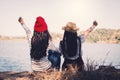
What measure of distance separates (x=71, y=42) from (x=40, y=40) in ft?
2.09

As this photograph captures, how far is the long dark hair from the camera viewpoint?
7.48 meters

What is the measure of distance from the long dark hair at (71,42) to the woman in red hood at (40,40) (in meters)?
0.41

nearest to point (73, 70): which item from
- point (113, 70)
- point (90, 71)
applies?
point (90, 71)

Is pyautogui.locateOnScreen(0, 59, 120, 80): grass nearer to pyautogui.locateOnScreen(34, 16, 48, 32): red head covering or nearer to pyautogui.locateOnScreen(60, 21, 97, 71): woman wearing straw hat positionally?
pyautogui.locateOnScreen(60, 21, 97, 71): woman wearing straw hat

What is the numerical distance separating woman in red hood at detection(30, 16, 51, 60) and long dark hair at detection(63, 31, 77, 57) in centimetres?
41

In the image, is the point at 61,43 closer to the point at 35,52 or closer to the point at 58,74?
the point at 35,52

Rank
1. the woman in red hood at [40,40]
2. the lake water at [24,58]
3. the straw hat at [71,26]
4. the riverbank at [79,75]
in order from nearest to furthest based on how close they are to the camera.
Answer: the riverbank at [79,75]
the woman in red hood at [40,40]
the straw hat at [71,26]
the lake water at [24,58]

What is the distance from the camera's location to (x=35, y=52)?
7312 millimetres

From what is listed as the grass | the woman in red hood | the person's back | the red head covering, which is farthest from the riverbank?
the red head covering

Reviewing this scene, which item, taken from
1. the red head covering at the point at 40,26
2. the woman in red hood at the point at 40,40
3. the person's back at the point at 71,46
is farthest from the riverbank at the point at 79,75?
the red head covering at the point at 40,26

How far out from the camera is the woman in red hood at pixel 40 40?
23.9 ft

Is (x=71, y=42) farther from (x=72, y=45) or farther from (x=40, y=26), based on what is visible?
(x=40, y=26)

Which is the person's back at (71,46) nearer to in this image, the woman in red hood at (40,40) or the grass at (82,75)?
the woman in red hood at (40,40)

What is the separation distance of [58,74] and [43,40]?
3.18 feet
